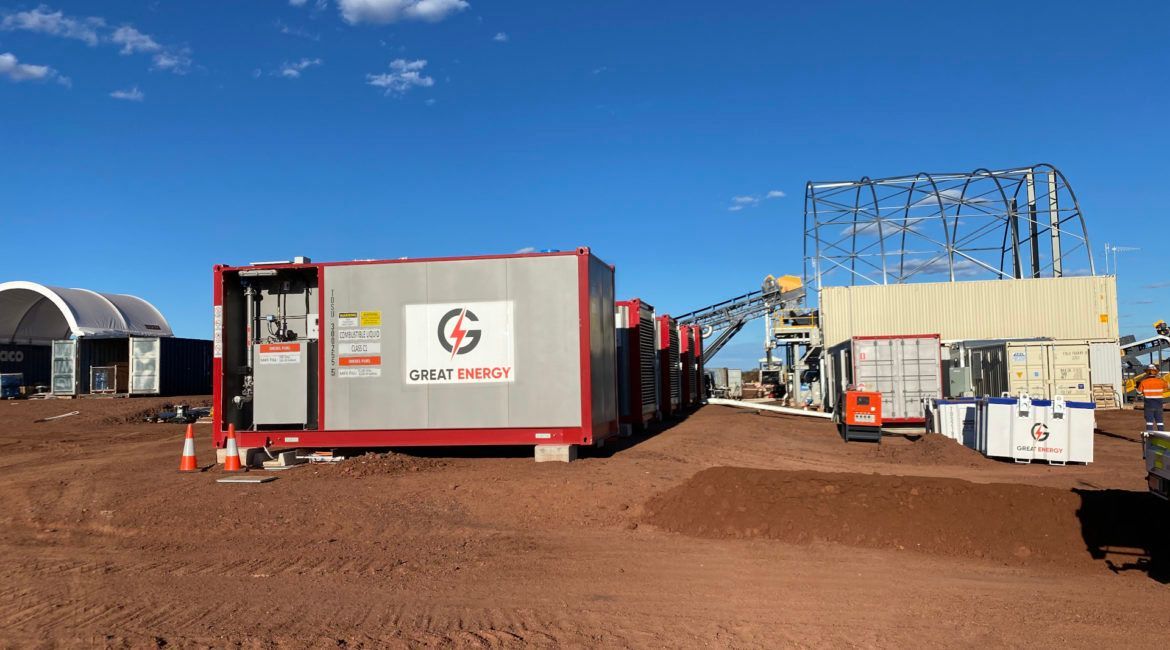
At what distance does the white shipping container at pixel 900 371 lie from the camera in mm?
21969

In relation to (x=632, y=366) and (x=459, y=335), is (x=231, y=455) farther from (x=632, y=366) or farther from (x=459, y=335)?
(x=632, y=366)

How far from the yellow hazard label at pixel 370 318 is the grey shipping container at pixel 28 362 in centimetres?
3892

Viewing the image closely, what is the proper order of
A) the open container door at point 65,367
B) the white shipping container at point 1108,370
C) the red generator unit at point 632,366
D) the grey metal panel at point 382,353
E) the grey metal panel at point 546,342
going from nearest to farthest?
the grey metal panel at point 546,342
the grey metal panel at point 382,353
the red generator unit at point 632,366
the white shipping container at point 1108,370
the open container door at point 65,367

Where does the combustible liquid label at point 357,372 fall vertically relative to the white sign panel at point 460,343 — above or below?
below

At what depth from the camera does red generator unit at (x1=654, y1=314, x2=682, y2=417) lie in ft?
79.9

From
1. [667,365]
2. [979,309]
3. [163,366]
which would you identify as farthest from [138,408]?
[979,309]

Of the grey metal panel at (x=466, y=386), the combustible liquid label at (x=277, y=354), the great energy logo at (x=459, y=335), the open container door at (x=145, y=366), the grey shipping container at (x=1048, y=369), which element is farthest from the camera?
the open container door at (x=145, y=366)

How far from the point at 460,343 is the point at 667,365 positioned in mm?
12632

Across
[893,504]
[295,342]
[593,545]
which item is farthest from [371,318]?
[893,504]

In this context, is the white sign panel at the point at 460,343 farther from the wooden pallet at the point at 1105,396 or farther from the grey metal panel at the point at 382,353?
the wooden pallet at the point at 1105,396

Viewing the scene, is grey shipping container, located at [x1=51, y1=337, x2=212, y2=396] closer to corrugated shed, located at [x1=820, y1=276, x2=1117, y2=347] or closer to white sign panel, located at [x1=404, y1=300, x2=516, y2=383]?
white sign panel, located at [x1=404, y1=300, x2=516, y2=383]

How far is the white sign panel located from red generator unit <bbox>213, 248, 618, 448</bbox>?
0.7 inches

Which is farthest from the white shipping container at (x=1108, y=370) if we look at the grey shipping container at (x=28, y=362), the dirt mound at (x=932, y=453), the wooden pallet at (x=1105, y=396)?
the grey shipping container at (x=28, y=362)

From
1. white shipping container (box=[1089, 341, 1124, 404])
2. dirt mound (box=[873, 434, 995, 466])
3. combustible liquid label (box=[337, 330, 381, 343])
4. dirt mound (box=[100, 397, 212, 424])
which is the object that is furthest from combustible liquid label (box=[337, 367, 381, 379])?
white shipping container (box=[1089, 341, 1124, 404])
